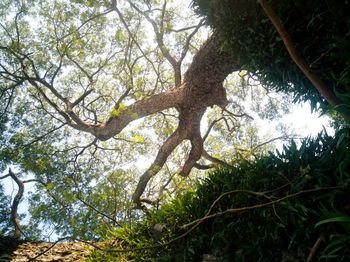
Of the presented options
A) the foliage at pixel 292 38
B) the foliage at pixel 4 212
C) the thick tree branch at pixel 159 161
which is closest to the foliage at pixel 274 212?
the foliage at pixel 292 38

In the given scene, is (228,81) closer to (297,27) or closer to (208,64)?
(208,64)

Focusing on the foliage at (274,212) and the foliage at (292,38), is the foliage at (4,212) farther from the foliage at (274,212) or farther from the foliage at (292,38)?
the foliage at (292,38)

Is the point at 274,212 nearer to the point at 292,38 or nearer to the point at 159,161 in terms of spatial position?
the point at 292,38

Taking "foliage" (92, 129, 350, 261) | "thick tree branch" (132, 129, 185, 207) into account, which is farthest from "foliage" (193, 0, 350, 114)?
"thick tree branch" (132, 129, 185, 207)

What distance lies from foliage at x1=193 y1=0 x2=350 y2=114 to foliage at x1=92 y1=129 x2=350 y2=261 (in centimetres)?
64

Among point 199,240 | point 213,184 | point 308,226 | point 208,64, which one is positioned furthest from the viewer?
point 208,64

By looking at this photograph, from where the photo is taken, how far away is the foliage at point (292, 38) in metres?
2.79

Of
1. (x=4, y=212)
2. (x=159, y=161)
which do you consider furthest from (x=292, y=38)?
(x=4, y=212)

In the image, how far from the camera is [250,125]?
1024cm

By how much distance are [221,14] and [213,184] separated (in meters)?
2.12

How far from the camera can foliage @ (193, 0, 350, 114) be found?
2.79m

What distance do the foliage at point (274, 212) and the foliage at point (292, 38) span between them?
0.64m

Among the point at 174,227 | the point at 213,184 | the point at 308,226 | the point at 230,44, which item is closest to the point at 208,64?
the point at 230,44

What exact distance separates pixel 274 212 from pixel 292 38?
1791 millimetres
